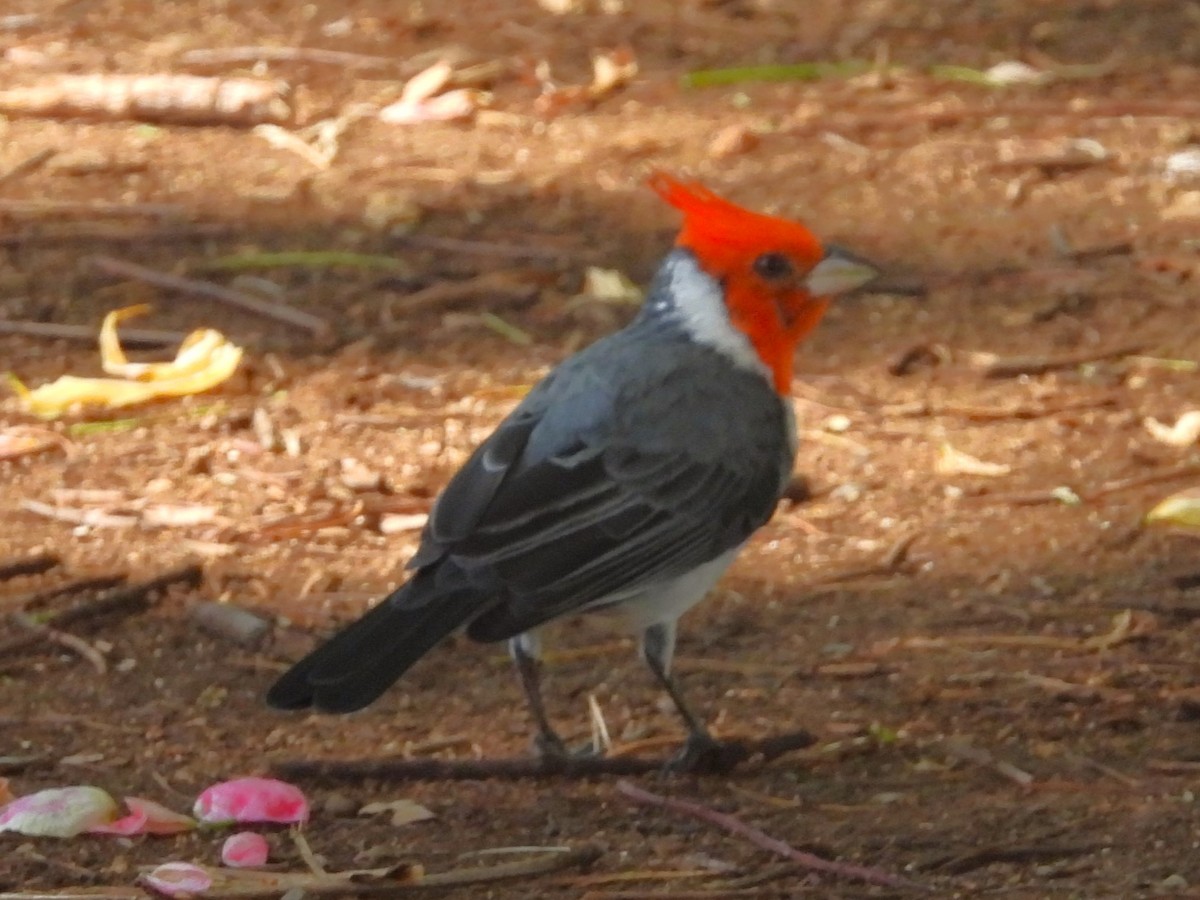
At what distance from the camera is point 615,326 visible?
20.4 feet

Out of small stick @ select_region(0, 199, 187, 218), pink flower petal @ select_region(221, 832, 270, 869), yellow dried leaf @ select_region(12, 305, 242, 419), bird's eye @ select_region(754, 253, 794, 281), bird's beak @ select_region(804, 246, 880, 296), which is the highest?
bird's eye @ select_region(754, 253, 794, 281)

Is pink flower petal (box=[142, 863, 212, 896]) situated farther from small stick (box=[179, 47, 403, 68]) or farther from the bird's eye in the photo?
small stick (box=[179, 47, 403, 68])

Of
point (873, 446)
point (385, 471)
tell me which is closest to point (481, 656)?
point (385, 471)

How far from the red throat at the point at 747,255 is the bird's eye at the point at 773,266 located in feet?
0.03

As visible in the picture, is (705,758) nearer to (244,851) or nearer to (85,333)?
(244,851)

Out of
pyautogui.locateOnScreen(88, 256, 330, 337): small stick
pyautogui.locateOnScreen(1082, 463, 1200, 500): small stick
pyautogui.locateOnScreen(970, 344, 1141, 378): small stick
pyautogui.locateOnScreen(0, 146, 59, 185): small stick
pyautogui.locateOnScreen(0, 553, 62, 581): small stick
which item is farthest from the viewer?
pyautogui.locateOnScreen(0, 146, 59, 185): small stick

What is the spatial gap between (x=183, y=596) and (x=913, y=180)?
11.5 ft

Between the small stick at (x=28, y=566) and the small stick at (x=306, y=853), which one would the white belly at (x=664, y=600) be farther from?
the small stick at (x=28, y=566)

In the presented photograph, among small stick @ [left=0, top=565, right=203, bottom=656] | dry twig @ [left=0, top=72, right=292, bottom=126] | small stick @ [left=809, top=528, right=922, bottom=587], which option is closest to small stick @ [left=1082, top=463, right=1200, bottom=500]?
small stick @ [left=809, top=528, right=922, bottom=587]

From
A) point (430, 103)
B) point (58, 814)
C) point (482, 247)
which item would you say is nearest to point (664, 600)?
point (58, 814)

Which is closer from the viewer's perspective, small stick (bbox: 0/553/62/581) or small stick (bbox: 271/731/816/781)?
small stick (bbox: 271/731/816/781)

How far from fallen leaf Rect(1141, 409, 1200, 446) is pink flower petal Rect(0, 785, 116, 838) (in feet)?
9.93

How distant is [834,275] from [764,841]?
4.33 feet

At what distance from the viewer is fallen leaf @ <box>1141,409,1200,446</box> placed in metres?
5.43
